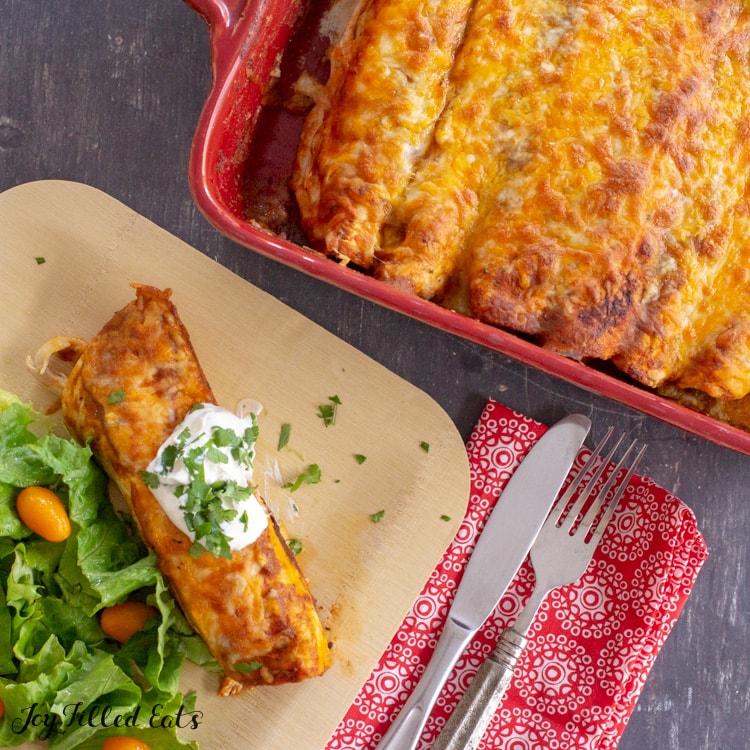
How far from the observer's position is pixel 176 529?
72.2 inches

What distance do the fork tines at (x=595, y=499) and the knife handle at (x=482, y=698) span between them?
0.33 m

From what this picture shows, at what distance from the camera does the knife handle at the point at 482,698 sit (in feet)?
6.55

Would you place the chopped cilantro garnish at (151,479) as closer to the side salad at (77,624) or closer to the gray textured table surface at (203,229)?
the side salad at (77,624)

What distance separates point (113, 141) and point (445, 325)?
1137mm

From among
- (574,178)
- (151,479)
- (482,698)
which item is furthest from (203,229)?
(482,698)

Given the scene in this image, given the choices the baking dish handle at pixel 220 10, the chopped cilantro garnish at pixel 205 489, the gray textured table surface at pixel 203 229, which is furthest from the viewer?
the gray textured table surface at pixel 203 229

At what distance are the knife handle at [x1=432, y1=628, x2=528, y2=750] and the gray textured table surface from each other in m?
0.43

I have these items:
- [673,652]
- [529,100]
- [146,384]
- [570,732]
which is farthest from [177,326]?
[673,652]

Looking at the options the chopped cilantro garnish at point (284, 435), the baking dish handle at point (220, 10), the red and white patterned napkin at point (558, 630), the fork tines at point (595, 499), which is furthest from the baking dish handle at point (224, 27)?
the fork tines at point (595, 499)

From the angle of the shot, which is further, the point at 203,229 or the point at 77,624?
the point at 203,229

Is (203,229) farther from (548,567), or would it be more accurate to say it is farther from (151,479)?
(548,567)

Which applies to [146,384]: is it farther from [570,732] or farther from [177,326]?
[570,732]

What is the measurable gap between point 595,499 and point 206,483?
1033mm

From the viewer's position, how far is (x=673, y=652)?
84.7 inches
